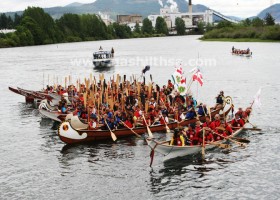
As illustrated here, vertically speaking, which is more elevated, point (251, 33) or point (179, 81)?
point (251, 33)

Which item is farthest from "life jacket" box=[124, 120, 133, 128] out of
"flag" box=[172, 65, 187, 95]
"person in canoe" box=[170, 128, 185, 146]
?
"flag" box=[172, 65, 187, 95]

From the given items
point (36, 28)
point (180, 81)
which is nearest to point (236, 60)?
point (180, 81)

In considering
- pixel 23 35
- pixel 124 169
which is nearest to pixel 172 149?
pixel 124 169

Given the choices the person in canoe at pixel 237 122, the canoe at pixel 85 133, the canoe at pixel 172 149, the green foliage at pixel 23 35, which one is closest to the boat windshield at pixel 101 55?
the canoe at pixel 85 133

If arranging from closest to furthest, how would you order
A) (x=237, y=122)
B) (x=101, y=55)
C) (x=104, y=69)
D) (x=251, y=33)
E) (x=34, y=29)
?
(x=237, y=122) < (x=101, y=55) < (x=104, y=69) < (x=251, y=33) < (x=34, y=29)

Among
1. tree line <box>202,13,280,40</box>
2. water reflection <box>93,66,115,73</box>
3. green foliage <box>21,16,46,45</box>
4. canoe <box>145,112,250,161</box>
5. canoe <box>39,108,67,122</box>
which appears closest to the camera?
canoe <box>145,112,250,161</box>

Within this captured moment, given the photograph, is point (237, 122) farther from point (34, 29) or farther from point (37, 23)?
point (37, 23)

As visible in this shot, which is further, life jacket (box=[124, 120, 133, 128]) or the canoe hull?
life jacket (box=[124, 120, 133, 128])

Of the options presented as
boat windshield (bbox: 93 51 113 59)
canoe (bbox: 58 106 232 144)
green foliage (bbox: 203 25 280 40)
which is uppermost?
green foliage (bbox: 203 25 280 40)

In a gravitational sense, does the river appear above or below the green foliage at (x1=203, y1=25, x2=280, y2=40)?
below

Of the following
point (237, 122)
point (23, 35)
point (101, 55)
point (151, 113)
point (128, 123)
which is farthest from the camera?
point (23, 35)

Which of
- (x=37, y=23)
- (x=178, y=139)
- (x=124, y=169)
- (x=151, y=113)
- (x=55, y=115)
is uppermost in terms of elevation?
(x=37, y=23)

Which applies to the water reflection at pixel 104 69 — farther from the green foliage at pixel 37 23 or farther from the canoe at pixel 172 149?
the green foliage at pixel 37 23

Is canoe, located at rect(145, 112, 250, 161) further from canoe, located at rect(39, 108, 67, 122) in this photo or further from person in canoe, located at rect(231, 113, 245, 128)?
canoe, located at rect(39, 108, 67, 122)
